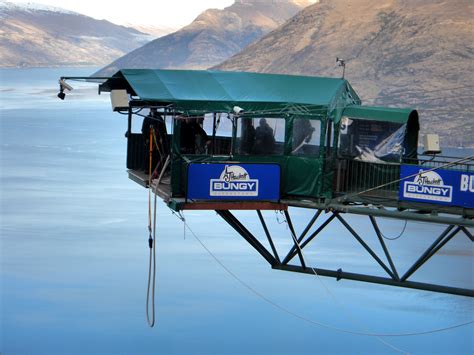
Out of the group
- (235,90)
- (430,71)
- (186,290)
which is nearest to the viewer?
(235,90)

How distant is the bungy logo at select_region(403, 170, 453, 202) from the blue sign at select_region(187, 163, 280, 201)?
344 centimetres

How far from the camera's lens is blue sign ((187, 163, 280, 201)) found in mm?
26156

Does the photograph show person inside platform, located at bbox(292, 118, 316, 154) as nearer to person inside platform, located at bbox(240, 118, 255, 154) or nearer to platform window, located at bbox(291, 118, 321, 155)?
platform window, located at bbox(291, 118, 321, 155)

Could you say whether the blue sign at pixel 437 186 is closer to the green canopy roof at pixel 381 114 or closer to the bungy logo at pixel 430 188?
the bungy logo at pixel 430 188

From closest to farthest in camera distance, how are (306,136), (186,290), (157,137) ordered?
(306,136)
(157,137)
(186,290)

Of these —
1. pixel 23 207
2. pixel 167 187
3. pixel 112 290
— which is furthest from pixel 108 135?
pixel 167 187

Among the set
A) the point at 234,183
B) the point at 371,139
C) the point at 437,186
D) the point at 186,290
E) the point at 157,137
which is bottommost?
the point at 186,290

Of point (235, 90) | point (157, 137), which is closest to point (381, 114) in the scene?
point (235, 90)

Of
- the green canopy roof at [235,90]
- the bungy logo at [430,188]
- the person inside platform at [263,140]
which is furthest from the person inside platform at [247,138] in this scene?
the bungy logo at [430,188]

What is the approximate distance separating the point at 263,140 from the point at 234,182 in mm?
1690

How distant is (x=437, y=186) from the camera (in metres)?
26.3

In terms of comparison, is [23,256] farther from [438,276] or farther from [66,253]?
[438,276]

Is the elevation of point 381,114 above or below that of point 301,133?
above

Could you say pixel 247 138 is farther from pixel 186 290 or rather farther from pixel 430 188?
pixel 186 290
